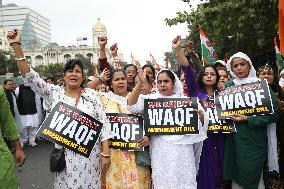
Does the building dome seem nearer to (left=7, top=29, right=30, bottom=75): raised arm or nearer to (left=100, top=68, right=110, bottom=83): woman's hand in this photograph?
(left=100, top=68, right=110, bottom=83): woman's hand

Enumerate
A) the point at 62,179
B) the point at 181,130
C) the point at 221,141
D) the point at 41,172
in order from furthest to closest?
the point at 41,172, the point at 221,141, the point at 181,130, the point at 62,179

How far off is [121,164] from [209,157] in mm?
1049

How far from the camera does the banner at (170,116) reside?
4.20 metres

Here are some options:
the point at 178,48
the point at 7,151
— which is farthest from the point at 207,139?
the point at 7,151

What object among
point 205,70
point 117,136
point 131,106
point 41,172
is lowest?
point 41,172

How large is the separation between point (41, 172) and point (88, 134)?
4.27 meters

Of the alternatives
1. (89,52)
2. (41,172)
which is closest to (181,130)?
(41,172)

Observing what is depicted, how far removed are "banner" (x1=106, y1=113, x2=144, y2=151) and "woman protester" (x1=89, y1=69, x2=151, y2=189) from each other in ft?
0.20

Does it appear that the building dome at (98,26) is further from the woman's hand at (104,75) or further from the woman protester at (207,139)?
the woman protester at (207,139)

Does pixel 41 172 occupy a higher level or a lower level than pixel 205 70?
lower

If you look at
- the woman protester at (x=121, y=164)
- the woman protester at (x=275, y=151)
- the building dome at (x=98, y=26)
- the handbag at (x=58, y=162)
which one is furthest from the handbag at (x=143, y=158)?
the building dome at (x=98, y=26)

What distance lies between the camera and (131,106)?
4.24 meters

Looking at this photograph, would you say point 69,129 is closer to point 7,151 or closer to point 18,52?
point 7,151

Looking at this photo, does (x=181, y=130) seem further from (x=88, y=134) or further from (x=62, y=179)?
(x=62, y=179)
